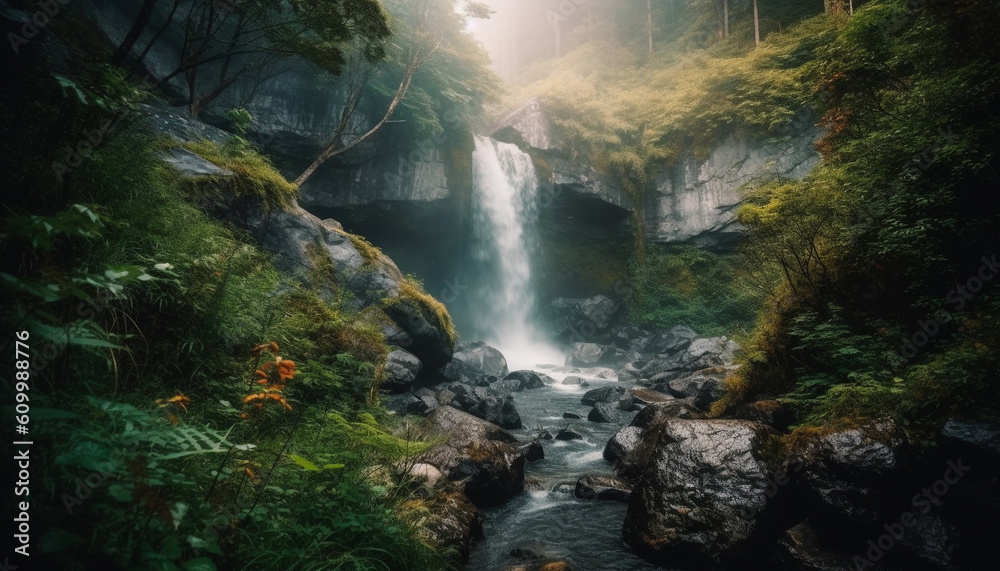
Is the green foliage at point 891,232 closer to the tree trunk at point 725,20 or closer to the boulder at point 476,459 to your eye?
the boulder at point 476,459

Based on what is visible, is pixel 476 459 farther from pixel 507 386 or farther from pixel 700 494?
pixel 507 386

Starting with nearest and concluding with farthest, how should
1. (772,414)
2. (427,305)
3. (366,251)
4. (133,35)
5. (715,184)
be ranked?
(133,35), (772,414), (366,251), (427,305), (715,184)

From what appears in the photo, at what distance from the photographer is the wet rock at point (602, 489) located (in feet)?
17.6

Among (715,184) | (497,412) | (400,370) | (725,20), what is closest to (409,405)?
(400,370)

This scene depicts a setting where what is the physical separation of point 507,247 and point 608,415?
11822 mm

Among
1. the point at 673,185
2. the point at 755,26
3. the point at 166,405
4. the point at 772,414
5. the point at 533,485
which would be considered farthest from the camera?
the point at 755,26

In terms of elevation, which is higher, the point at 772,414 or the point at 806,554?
the point at 772,414

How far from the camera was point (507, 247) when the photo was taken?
20016 millimetres

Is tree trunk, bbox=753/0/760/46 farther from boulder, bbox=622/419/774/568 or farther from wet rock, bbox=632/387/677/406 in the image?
boulder, bbox=622/419/774/568

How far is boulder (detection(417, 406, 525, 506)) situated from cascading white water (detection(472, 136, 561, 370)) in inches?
498

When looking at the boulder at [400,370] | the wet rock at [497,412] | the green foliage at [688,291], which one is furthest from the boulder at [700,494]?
the green foliage at [688,291]

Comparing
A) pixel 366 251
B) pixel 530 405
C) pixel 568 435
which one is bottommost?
pixel 568 435

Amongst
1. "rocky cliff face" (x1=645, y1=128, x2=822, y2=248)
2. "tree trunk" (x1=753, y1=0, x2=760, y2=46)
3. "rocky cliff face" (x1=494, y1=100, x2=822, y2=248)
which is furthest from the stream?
"tree trunk" (x1=753, y1=0, x2=760, y2=46)

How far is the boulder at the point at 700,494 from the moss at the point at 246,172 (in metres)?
6.94
